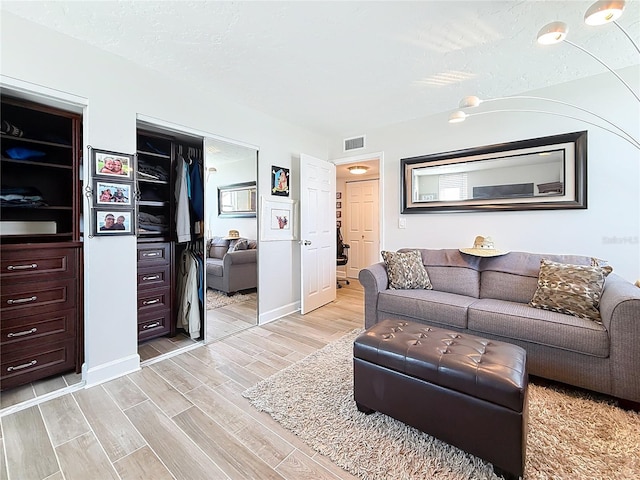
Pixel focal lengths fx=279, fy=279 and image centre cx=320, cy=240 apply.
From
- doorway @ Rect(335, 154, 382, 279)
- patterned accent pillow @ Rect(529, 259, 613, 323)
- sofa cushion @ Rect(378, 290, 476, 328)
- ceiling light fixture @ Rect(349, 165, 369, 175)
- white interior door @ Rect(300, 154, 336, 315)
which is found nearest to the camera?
patterned accent pillow @ Rect(529, 259, 613, 323)

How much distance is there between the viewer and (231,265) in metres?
3.16

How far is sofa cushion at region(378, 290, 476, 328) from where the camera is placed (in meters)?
2.37

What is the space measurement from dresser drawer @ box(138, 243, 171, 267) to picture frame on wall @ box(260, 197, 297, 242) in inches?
39.1

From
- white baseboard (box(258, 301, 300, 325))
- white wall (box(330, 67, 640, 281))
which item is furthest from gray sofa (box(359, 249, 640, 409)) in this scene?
white baseboard (box(258, 301, 300, 325))

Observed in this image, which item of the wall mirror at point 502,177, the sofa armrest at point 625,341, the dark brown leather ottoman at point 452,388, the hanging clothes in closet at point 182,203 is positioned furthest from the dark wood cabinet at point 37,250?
the sofa armrest at point 625,341

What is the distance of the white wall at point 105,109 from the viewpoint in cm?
179

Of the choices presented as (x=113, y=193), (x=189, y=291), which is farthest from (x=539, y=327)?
(x=113, y=193)

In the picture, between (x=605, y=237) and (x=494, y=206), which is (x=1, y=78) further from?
(x=605, y=237)

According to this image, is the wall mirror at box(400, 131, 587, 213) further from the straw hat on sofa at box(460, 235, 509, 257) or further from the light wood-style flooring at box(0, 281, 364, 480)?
the light wood-style flooring at box(0, 281, 364, 480)

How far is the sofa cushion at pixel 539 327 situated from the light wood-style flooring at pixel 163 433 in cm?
156

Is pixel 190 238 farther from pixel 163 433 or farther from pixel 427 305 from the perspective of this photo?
pixel 427 305

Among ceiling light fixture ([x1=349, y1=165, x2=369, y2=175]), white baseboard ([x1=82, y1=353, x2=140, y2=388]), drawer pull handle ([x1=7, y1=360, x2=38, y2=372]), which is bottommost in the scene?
white baseboard ([x1=82, y1=353, x2=140, y2=388])

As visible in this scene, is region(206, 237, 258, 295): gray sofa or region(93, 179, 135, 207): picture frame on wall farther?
region(206, 237, 258, 295): gray sofa

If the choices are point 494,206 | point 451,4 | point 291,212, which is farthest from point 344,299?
point 451,4
